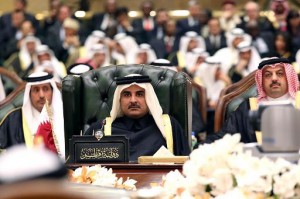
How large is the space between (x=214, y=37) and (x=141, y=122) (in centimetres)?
926

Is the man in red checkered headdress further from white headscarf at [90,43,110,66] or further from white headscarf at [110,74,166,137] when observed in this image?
white headscarf at [90,43,110,66]

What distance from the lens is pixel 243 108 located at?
7.17 metres

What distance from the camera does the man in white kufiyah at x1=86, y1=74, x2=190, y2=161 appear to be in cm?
666

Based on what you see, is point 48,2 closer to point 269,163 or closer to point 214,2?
point 214,2

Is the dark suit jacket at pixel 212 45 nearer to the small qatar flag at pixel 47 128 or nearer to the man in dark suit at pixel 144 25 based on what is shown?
the man in dark suit at pixel 144 25

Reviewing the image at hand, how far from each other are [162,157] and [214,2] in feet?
49.3

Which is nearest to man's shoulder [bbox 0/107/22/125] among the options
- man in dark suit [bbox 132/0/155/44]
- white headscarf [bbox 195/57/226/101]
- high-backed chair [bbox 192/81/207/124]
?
high-backed chair [bbox 192/81/207/124]

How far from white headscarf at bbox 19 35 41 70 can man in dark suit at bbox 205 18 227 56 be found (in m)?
2.70

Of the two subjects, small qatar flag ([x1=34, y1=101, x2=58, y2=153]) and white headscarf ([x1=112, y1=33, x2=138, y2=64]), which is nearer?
small qatar flag ([x1=34, y1=101, x2=58, y2=153])

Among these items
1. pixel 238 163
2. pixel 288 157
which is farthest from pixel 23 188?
pixel 288 157

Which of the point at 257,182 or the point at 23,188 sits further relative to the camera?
the point at 257,182

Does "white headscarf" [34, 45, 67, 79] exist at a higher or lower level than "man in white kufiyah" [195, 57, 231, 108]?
higher

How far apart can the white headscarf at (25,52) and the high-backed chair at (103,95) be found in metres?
8.00

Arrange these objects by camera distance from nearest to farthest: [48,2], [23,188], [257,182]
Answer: [23,188] < [257,182] < [48,2]
